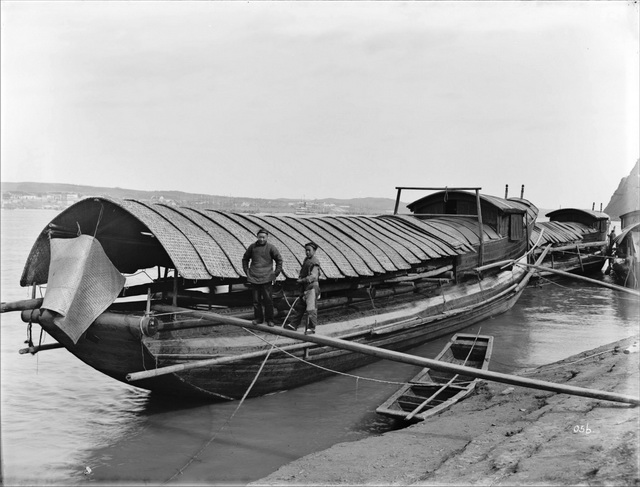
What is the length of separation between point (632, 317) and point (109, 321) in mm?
18383

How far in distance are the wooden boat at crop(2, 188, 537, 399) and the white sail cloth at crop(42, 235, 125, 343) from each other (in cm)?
2

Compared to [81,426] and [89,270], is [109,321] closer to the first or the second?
[89,270]

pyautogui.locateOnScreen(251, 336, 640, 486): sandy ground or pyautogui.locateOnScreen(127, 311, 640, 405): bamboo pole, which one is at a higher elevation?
pyautogui.locateOnScreen(127, 311, 640, 405): bamboo pole

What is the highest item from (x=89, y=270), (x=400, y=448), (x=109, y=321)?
(x=89, y=270)

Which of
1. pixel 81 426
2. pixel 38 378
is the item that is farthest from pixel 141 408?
pixel 38 378

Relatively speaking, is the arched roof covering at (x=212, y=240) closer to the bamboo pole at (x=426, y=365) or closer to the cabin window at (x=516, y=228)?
the bamboo pole at (x=426, y=365)

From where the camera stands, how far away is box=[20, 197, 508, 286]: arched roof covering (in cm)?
841

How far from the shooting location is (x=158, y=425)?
849 centimetres

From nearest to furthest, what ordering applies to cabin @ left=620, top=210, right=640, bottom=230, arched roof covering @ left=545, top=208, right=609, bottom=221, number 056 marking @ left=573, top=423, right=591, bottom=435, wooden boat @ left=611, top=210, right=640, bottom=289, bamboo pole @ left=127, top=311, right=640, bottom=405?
number 056 marking @ left=573, top=423, right=591, bottom=435 < bamboo pole @ left=127, top=311, right=640, bottom=405 < wooden boat @ left=611, top=210, right=640, bottom=289 < cabin @ left=620, top=210, right=640, bottom=230 < arched roof covering @ left=545, top=208, right=609, bottom=221

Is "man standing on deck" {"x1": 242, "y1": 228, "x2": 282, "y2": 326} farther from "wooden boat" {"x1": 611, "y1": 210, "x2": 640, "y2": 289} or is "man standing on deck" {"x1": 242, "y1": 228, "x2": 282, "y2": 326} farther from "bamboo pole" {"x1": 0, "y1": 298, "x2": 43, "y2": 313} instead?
"wooden boat" {"x1": 611, "y1": 210, "x2": 640, "y2": 289}

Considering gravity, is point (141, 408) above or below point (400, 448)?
below

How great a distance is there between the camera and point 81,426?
8805 millimetres

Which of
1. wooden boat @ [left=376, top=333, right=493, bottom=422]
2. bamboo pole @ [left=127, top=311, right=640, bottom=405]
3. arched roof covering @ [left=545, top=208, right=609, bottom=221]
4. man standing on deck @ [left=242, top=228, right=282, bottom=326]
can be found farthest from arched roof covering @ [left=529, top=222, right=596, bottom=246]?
bamboo pole @ [left=127, top=311, right=640, bottom=405]

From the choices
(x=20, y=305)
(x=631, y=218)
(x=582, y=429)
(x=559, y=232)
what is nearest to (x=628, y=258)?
(x=559, y=232)
